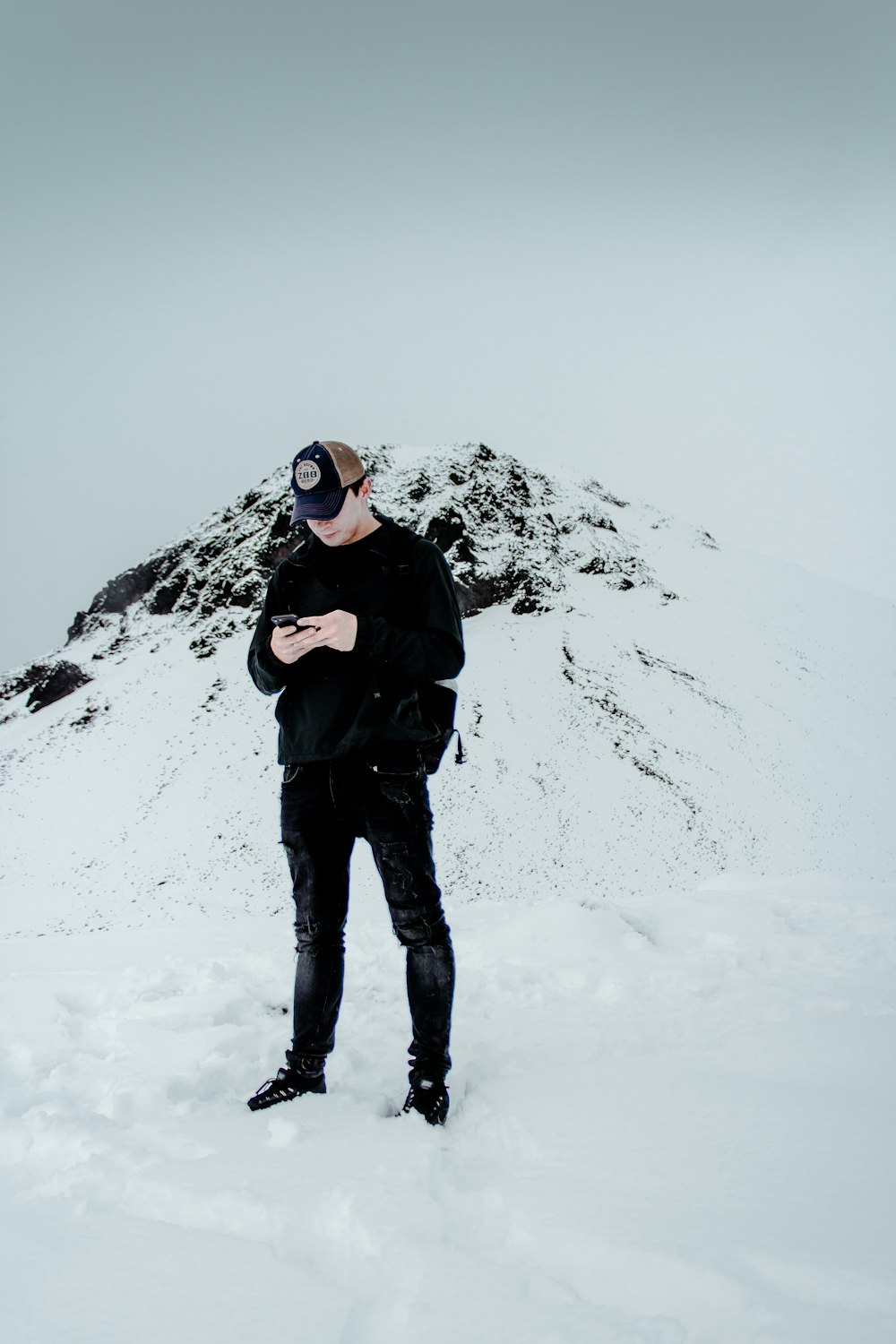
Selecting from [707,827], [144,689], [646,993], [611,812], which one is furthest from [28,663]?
[646,993]

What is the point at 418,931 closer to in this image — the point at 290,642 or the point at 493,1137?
the point at 493,1137

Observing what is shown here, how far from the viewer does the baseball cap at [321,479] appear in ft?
9.78

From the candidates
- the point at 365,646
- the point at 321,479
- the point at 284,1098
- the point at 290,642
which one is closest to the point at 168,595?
the point at 321,479

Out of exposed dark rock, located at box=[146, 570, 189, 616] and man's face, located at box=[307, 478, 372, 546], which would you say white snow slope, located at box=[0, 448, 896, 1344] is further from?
exposed dark rock, located at box=[146, 570, 189, 616]

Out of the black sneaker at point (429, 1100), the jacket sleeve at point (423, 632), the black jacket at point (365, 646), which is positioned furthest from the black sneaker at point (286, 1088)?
the jacket sleeve at point (423, 632)

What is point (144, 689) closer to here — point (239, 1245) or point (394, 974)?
point (394, 974)

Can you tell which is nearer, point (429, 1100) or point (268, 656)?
point (429, 1100)

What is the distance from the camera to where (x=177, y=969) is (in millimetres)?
4816

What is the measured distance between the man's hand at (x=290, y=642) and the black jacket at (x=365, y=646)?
0.15 meters

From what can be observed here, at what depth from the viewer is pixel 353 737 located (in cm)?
290

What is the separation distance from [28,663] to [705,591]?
3661 cm

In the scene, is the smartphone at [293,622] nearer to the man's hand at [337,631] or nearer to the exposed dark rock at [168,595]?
the man's hand at [337,631]

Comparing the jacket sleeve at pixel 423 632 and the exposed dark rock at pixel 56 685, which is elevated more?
the exposed dark rock at pixel 56 685

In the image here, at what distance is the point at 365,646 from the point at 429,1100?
1829 mm
